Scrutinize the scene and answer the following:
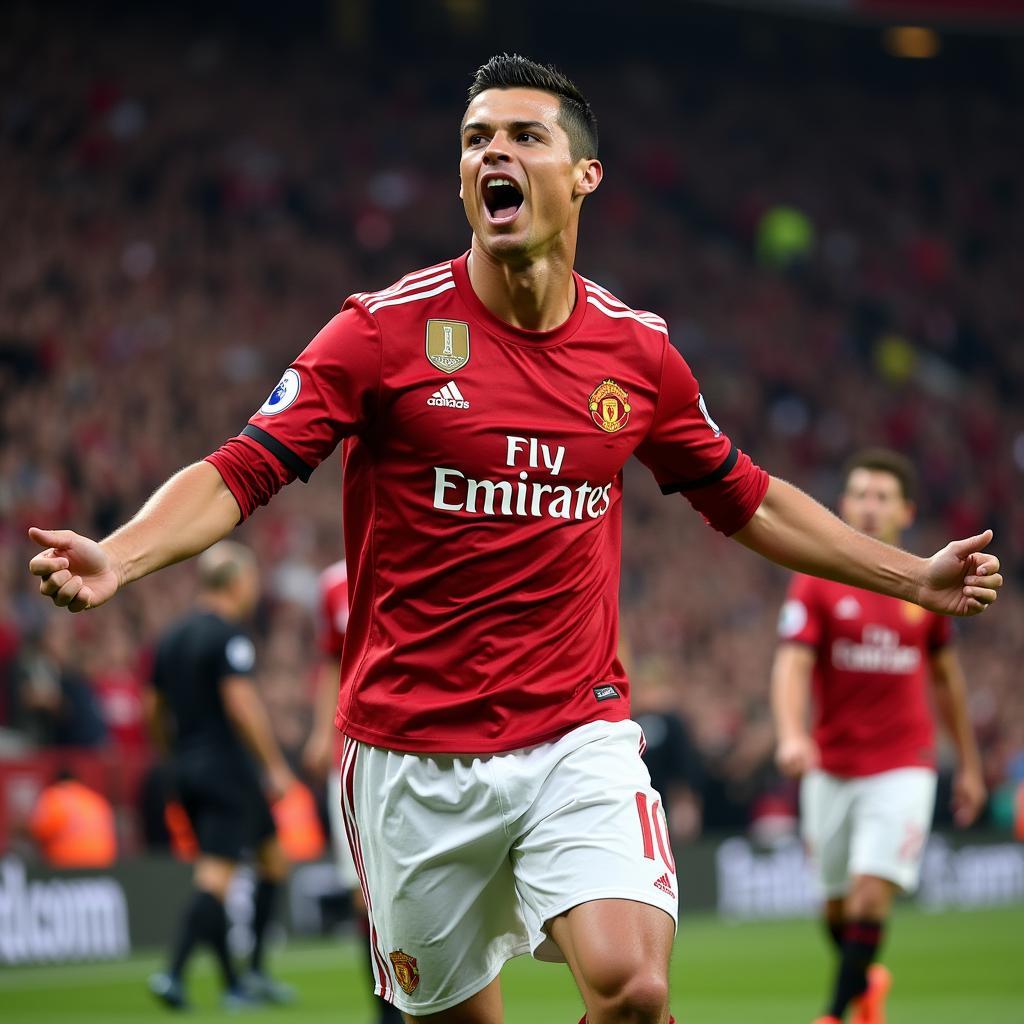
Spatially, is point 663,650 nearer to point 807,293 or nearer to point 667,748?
point 667,748

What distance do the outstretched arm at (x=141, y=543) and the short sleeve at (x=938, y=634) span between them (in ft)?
17.8

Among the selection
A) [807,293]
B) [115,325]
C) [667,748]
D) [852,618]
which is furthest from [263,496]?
[807,293]

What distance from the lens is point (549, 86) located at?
15.4ft

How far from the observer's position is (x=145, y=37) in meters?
23.7

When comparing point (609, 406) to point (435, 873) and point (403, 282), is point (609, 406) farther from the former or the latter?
point (435, 873)

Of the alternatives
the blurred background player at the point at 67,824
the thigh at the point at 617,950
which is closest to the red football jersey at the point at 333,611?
the thigh at the point at 617,950

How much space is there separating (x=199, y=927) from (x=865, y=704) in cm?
374

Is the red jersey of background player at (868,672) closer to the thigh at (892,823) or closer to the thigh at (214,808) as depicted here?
the thigh at (892,823)

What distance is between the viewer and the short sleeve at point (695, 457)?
16.1 ft

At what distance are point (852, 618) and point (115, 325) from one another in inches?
487

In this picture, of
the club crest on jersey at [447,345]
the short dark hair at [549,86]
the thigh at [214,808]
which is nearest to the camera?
the club crest on jersey at [447,345]

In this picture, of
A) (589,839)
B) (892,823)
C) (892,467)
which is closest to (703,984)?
(892,823)

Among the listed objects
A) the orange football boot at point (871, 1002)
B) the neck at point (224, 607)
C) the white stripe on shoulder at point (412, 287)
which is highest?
the white stripe on shoulder at point (412, 287)

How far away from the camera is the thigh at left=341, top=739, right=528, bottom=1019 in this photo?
180 inches
